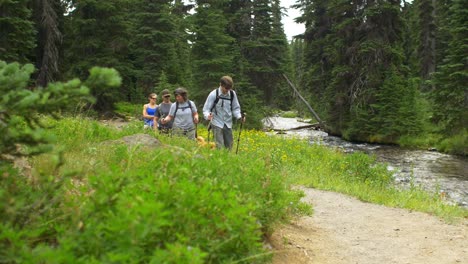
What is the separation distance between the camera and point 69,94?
214cm

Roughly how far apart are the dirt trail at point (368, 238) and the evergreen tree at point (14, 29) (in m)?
14.6

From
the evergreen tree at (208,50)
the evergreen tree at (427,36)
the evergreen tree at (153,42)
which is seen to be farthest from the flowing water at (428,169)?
the evergreen tree at (427,36)

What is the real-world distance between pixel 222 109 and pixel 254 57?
19093 mm

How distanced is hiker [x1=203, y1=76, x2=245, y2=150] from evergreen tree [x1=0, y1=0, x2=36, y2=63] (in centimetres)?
1172

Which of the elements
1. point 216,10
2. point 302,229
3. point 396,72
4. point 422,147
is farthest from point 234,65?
point 302,229

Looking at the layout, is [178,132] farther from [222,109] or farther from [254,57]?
[254,57]

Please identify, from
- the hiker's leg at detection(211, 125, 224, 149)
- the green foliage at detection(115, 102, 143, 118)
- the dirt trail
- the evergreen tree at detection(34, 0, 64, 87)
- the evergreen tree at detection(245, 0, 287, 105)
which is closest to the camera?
the dirt trail

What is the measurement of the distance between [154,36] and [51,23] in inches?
216

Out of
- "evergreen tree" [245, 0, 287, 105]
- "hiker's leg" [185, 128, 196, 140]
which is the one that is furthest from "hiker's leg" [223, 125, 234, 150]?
"evergreen tree" [245, 0, 287, 105]

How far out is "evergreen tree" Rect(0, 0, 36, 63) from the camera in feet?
55.0

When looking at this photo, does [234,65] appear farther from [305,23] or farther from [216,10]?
[305,23]

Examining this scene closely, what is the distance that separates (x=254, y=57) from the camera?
26859 millimetres

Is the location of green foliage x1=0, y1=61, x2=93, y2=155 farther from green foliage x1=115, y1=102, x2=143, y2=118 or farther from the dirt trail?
green foliage x1=115, y1=102, x2=143, y2=118

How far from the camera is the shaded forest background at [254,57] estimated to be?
20.5 metres
